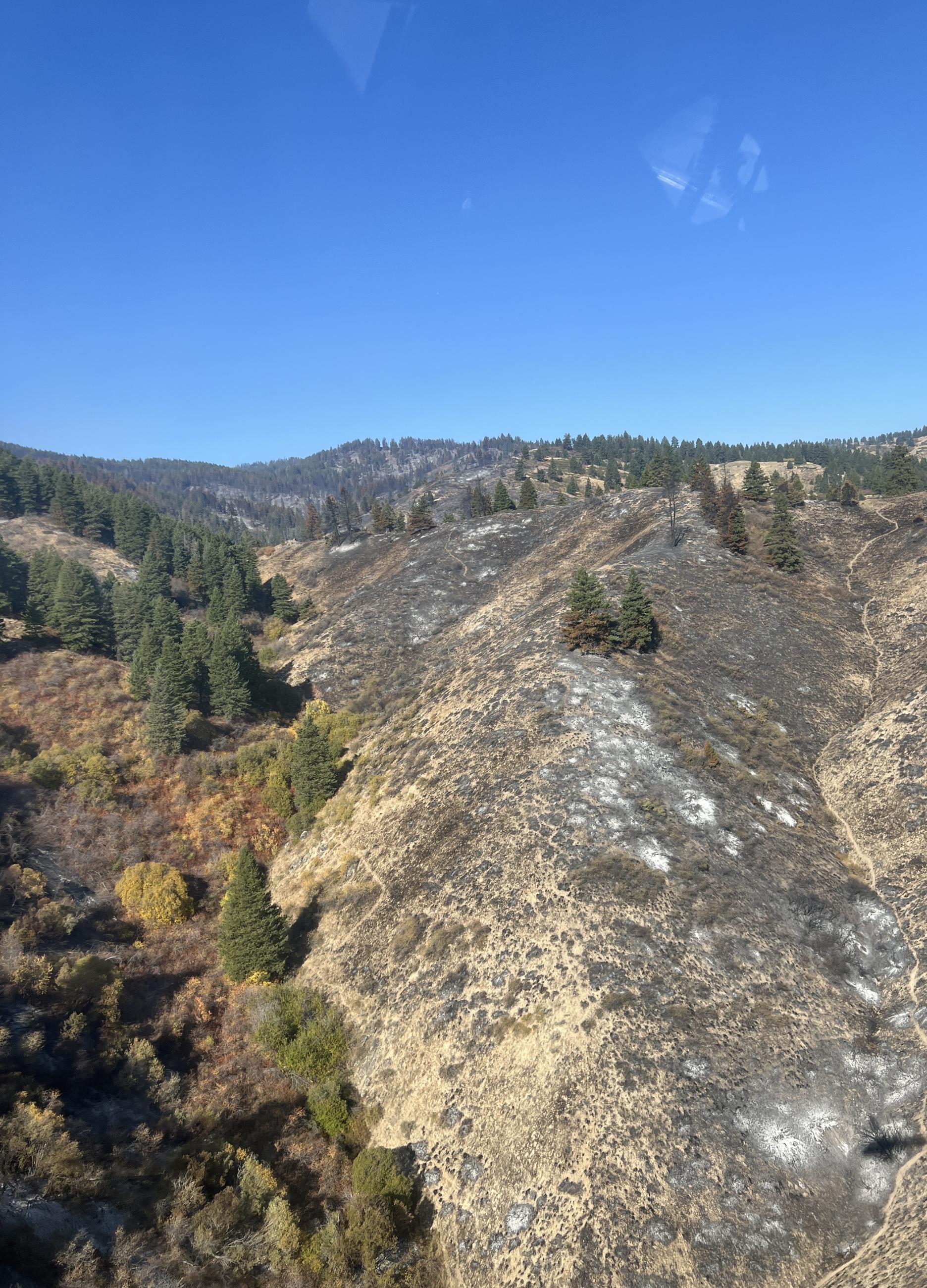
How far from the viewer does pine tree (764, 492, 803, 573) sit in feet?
212

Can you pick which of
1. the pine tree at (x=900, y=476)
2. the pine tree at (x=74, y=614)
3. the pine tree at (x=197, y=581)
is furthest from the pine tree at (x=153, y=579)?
the pine tree at (x=900, y=476)

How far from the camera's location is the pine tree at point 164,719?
157ft

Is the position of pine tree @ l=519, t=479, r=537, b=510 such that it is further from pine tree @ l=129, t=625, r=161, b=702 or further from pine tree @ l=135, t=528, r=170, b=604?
pine tree @ l=129, t=625, r=161, b=702

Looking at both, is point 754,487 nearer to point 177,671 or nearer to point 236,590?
point 236,590

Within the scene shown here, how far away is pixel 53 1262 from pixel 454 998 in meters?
15.3

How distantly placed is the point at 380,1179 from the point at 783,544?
67.0 metres

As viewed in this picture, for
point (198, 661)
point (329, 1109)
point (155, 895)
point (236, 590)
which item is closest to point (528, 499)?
point (236, 590)

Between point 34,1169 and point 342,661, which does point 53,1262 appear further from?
point 342,661

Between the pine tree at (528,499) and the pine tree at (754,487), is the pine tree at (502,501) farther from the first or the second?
the pine tree at (754,487)

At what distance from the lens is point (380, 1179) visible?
20844 mm

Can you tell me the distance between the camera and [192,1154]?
70.0 ft

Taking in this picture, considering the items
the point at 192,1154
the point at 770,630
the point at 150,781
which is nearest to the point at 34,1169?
the point at 192,1154

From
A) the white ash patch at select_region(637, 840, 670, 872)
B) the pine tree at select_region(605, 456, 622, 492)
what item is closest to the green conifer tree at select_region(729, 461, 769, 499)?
the white ash patch at select_region(637, 840, 670, 872)

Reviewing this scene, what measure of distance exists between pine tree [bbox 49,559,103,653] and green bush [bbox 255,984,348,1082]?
51.7m
